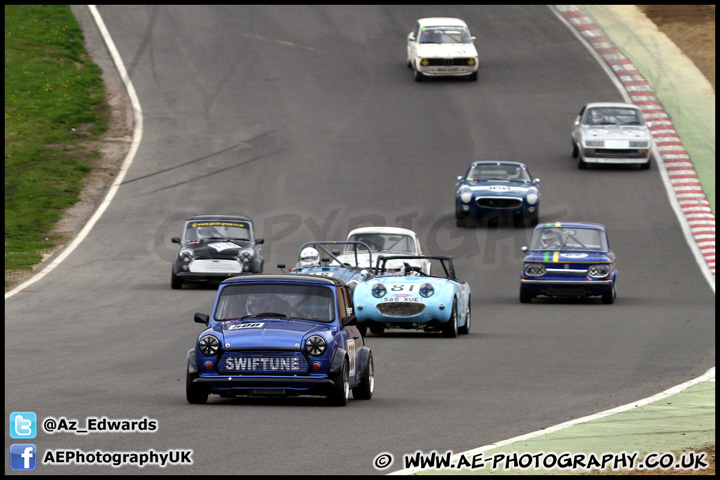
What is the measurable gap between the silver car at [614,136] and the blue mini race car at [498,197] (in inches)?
192

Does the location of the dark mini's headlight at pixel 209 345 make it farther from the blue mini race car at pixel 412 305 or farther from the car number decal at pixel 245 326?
the blue mini race car at pixel 412 305

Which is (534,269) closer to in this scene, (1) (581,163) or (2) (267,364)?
(2) (267,364)

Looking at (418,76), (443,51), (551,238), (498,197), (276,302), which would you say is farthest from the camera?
(418,76)

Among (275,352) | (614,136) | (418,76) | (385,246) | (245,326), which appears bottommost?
(385,246)

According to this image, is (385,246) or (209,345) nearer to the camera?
(209,345)

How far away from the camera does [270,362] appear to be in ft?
39.2

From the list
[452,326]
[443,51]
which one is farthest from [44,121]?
[452,326]

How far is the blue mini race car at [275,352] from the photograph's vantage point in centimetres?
1191

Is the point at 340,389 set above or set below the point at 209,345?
below

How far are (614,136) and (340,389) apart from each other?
25.7 meters

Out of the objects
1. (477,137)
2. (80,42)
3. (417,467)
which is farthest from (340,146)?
(417,467)

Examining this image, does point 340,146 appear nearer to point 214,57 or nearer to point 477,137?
point 477,137

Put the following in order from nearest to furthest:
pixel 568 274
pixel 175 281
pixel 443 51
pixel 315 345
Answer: pixel 315 345 < pixel 568 274 < pixel 175 281 < pixel 443 51

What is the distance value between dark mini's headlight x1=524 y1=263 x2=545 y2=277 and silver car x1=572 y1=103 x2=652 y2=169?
12810 millimetres
